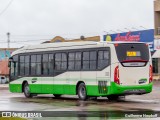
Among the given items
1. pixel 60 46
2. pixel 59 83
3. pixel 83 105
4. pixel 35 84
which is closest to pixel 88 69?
pixel 59 83

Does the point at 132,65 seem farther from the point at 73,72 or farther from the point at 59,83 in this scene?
the point at 59,83

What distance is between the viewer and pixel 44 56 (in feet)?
90.9

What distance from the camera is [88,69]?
A: 24422 millimetres

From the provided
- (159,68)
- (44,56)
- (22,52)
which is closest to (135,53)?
(44,56)

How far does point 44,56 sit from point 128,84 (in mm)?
6325

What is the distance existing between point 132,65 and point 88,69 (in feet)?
7.51

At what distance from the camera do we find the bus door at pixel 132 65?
23000mm

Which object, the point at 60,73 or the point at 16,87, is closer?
the point at 60,73

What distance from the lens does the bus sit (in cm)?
2306

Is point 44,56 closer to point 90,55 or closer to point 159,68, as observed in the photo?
point 90,55

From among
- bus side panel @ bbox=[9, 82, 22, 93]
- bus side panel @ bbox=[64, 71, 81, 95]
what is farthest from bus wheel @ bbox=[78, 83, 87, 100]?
bus side panel @ bbox=[9, 82, 22, 93]

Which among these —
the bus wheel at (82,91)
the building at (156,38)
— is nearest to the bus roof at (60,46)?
the bus wheel at (82,91)

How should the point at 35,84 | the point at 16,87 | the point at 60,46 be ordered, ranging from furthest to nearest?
the point at 16,87
the point at 35,84
the point at 60,46

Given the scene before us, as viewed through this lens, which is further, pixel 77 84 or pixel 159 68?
pixel 159 68
